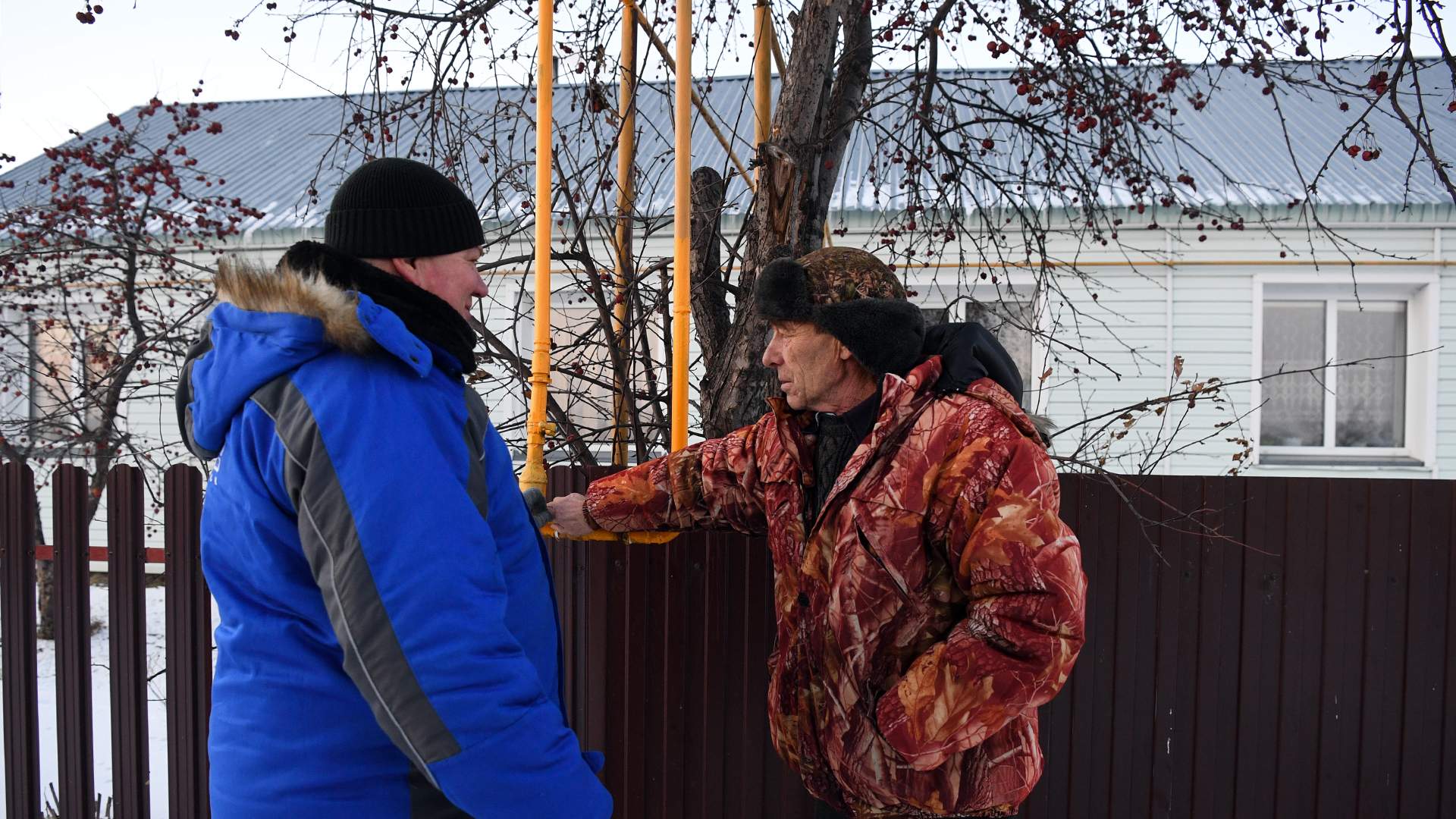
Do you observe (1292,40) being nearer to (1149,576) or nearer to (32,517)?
(1149,576)

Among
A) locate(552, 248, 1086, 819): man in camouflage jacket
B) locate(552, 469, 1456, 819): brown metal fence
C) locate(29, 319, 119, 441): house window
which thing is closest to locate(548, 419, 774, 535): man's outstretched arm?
locate(552, 248, 1086, 819): man in camouflage jacket

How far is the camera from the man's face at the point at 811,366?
1.90 meters

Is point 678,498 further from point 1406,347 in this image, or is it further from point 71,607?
point 1406,347

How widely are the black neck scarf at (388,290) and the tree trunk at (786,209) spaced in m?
1.46

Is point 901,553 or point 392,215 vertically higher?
point 392,215

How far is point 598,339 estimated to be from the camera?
3391mm

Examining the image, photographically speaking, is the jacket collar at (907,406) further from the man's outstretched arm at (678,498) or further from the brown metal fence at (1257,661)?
the brown metal fence at (1257,661)

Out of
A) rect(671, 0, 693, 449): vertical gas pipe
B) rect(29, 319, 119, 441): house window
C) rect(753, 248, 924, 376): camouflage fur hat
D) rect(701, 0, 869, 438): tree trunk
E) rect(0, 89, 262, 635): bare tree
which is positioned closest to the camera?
rect(753, 248, 924, 376): camouflage fur hat

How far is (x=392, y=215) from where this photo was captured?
1.38 m

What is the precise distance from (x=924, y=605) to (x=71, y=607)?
2.91 m

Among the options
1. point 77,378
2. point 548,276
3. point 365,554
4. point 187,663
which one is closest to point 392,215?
→ point 365,554

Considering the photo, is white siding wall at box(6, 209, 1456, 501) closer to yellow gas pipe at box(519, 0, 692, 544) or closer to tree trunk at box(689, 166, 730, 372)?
tree trunk at box(689, 166, 730, 372)

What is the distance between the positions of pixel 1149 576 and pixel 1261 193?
6138 mm

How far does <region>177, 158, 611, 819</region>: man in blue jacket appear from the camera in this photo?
113cm
